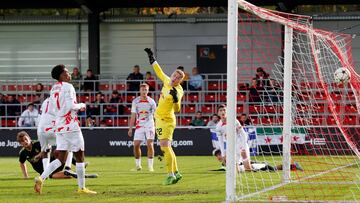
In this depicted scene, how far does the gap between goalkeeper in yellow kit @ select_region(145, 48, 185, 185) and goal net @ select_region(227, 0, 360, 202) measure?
4.11 ft

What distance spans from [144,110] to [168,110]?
5.21 m

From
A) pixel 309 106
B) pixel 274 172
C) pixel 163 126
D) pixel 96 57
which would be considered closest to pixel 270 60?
pixel 96 57

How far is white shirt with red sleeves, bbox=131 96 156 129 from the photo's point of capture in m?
21.7

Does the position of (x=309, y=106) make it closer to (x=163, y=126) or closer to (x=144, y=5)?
(x=163, y=126)

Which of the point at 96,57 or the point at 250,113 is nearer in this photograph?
the point at 250,113

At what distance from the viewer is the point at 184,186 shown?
15.4 meters

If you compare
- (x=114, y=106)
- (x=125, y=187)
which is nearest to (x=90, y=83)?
(x=114, y=106)

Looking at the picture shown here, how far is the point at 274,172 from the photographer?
62.8 feet

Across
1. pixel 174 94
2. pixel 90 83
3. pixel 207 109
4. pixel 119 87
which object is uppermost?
pixel 90 83

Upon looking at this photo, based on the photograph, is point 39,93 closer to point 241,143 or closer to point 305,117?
point 305,117

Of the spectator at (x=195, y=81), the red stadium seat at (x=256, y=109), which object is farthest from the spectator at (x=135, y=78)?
the red stadium seat at (x=256, y=109)

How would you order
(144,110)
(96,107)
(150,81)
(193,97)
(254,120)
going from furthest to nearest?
(193,97)
(150,81)
(96,107)
(254,120)
(144,110)

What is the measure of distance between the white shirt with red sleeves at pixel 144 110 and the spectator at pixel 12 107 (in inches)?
489

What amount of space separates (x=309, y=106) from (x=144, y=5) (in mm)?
15173
